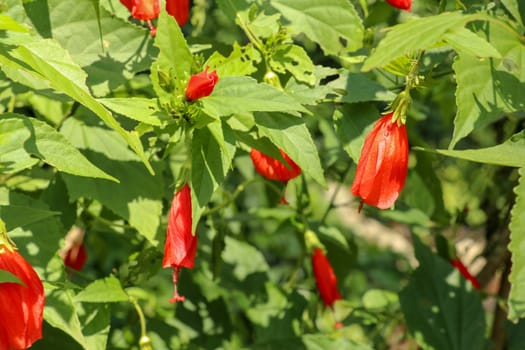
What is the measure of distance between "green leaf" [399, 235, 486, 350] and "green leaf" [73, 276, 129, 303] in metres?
0.49

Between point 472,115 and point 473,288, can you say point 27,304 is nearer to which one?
point 472,115

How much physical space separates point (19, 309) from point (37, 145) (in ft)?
0.58

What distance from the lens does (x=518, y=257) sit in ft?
2.69

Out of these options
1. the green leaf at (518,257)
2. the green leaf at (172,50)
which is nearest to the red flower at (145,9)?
the green leaf at (172,50)

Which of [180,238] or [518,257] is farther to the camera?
[180,238]

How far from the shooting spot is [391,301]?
1.63m

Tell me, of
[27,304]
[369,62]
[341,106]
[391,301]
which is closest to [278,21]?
[341,106]

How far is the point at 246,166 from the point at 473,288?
63cm

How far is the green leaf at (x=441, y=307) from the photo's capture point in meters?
1.36

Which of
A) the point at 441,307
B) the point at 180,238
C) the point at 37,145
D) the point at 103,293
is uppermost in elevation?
the point at 37,145

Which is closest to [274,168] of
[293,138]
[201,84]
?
[293,138]

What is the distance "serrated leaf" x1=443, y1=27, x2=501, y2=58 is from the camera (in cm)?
79

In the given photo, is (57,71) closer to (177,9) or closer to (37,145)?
(37,145)

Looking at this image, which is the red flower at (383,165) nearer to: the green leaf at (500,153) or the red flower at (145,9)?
the green leaf at (500,153)
